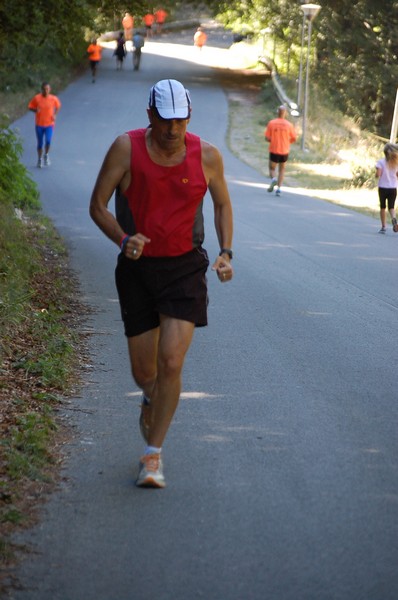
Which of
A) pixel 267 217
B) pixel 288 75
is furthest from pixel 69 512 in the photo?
pixel 288 75

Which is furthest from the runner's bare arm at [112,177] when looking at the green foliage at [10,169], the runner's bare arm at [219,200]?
the green foliage at [10,169]

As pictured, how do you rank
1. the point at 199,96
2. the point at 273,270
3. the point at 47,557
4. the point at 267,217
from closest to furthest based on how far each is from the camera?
the point at 47,557
the point at 273,270
the point at 267,217
the point at 199,96

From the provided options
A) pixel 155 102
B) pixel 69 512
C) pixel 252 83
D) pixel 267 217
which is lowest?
pixel 252 83

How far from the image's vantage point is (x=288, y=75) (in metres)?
48.8

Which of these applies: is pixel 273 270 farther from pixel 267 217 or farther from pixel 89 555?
pixel 89 555

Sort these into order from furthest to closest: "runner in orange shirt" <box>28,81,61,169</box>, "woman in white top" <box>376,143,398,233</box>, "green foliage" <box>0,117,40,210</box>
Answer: "runner in orange shirt" <box>28,81,61,169</box>, "woman in white top" <box>376,143,398,233</box>, "green foliage" <box>0,117,40,210</box>

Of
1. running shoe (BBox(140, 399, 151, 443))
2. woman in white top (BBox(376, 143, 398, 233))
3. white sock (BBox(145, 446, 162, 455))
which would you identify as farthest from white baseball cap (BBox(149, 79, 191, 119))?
woman in white top (BBox(376, 143, 398, 233))

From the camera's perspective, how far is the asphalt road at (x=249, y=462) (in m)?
4.50

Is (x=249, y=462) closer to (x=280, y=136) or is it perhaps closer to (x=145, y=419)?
(x=145, y=419)

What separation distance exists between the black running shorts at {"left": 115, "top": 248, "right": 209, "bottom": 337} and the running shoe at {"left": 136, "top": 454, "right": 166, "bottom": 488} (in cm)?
69

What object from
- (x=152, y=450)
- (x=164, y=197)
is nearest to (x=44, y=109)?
(x=164, y=197)

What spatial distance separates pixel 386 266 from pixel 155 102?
913cm

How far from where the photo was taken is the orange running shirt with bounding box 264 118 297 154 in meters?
24.5

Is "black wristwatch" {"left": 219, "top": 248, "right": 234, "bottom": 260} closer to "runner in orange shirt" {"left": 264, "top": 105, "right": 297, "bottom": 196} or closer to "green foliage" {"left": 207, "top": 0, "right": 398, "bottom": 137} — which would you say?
"runner in orange shirt" {"left": 264, "top": 105, "right": 297, "bottom": 196}
